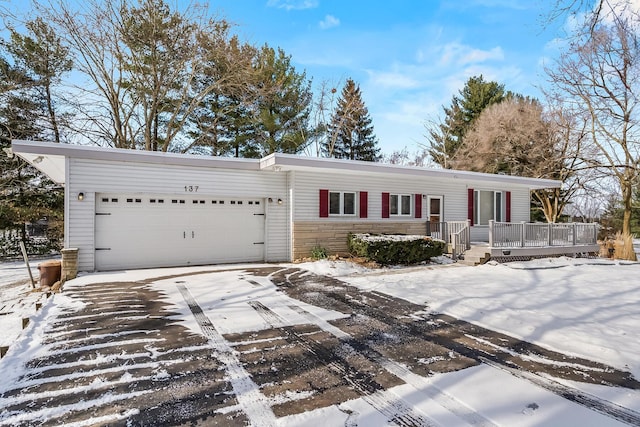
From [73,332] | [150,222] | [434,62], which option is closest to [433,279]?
[73,332]

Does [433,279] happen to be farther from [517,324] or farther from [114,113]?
[114,113]

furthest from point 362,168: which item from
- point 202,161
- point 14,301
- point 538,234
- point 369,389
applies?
point 14,301

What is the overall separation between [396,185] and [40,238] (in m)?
15.3

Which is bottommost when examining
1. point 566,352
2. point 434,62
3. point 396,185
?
point 566,352

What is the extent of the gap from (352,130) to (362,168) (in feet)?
59.8

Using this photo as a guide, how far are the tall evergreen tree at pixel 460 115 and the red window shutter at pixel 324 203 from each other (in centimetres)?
1802

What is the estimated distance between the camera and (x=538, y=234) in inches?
440

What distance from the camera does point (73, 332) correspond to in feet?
13.8

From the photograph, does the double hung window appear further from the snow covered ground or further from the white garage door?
the snow covered ground

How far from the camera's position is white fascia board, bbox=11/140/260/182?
7.35 meters

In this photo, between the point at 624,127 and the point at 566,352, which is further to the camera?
the point at 624,127

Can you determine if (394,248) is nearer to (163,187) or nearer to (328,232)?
(328,232)

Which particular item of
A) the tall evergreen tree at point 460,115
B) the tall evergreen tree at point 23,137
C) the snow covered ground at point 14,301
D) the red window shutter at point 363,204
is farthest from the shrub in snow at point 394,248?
the tall evergreen tree at point 460,115

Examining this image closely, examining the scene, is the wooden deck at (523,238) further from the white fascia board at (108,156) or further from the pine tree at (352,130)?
the pine tree at (352,130)
